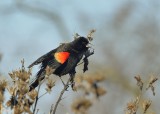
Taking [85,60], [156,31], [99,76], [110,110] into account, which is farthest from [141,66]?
[85,60]

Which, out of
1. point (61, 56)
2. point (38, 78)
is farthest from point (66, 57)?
point (38, 78)

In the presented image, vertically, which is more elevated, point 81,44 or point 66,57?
point 81,44

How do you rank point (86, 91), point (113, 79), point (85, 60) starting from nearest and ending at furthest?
point (85, 60) < point (86, 91) < point (113, 79)

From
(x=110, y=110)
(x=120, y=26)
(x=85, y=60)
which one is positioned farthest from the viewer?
(x=120, y=26)

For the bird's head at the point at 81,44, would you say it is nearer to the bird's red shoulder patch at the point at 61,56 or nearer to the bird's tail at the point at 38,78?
the bird's red shoulder patch at the point at 61,56

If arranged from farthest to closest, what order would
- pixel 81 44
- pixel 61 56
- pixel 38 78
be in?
pixel 81 44, pixel 61 56, pixel 38 78

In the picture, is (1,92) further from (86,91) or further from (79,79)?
(86,91)

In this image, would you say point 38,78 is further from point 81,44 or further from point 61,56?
point 81,44

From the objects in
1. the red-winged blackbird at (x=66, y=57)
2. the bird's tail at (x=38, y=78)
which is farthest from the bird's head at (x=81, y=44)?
the bird's tail at (x=38, y=78)

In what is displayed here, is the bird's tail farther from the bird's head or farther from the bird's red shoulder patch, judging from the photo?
the bird's head
